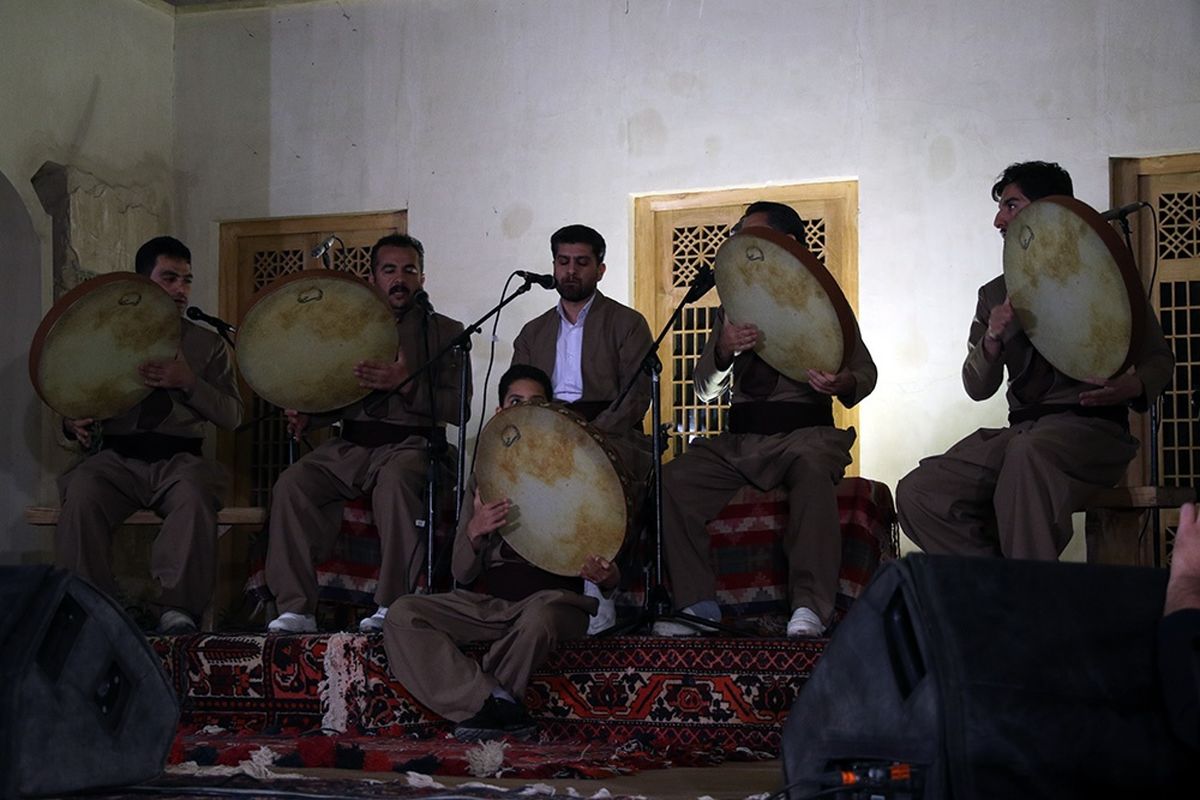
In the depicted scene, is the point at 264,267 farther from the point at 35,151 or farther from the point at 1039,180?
the point at 1039,180

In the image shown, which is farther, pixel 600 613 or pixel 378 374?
pixel 378 374

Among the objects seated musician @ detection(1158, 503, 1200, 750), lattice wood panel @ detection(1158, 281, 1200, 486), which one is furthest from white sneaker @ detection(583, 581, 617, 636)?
seated musician @ detection(1158, 503, 1200, 750)

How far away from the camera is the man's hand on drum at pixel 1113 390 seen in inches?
163

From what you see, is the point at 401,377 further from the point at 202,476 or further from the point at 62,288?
the point at 62,288

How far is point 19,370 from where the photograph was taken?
6.13 metres

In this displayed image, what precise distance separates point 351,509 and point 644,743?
1.58m

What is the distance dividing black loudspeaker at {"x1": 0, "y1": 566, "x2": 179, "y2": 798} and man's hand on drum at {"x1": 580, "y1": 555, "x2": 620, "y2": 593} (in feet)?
5.79

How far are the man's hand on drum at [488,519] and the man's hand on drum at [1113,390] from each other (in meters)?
1.67

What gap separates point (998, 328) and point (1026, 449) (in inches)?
14.9

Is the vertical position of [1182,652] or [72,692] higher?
[1182,652]

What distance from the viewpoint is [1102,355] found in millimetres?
4062

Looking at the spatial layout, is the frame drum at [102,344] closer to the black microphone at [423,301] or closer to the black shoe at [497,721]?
the black microphone at [423,301]

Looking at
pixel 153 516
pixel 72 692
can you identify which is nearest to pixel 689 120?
pixel 153 516

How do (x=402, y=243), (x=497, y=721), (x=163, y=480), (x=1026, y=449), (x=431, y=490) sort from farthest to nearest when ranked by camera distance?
(x=402, y=243) → (x=163, y=480) → (x=431, y=490) → (x=1026, y=449) → (x=497, y=721)
